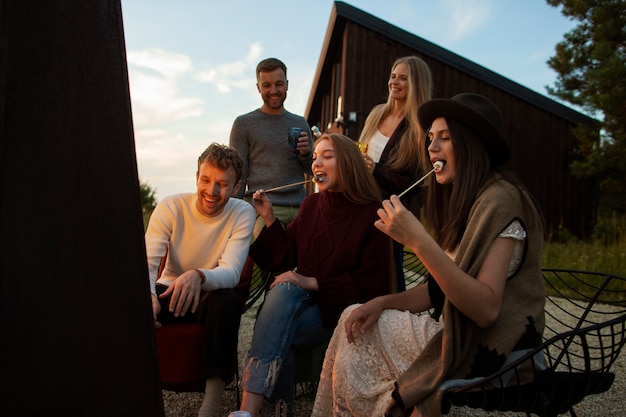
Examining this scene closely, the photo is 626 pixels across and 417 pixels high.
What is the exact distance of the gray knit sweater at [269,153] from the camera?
3.81 m

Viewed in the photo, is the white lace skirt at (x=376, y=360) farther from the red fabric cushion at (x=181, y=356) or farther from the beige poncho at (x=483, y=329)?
the red fabric cushion at (x=181, y=356)

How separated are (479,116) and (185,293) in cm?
136

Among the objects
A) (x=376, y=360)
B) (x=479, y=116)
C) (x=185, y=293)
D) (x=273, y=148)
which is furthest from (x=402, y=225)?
(x=273, y=148)

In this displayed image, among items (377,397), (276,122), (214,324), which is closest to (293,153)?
(276,122)

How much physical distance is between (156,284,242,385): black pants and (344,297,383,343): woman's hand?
0.59 metres

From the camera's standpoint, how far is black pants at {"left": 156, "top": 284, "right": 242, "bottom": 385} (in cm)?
237

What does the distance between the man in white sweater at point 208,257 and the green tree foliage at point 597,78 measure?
11076 mm

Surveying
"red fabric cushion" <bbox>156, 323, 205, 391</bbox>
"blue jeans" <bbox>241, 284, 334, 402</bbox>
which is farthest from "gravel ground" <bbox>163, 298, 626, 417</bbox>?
"blue jeans" <bbox>241, 284, 334, 402</bbox>

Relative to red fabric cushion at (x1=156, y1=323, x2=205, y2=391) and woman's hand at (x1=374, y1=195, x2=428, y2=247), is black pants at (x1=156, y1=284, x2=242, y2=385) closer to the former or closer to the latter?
red fabric cushion at (x1=156, y1=323, x2=205, y2=391)

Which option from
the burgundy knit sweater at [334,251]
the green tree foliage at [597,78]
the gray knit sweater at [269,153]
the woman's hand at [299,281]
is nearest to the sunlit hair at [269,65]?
the gray knit sweater at [269,153]

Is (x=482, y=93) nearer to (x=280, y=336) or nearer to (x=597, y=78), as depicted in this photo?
(x=597, y=78)

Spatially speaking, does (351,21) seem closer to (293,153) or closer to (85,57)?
(293,153)

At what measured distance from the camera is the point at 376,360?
2.03 meters

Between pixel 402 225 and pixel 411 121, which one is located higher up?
pixel 411 121
